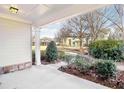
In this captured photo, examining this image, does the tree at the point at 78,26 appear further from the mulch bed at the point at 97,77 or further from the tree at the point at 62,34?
the mulch bed at the point at 97,77

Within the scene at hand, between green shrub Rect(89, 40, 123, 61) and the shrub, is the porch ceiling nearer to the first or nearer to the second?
the shrub

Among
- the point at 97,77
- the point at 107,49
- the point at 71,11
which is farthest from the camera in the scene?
the point at 107,49

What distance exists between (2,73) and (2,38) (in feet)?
4.53

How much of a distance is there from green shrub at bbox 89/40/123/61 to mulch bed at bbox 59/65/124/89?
2.66 metres

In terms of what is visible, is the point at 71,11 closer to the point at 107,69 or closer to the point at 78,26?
the point at 107,69

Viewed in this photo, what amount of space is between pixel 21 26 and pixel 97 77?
3.95 m

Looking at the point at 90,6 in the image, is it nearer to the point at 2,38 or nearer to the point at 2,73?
the point at 2,38

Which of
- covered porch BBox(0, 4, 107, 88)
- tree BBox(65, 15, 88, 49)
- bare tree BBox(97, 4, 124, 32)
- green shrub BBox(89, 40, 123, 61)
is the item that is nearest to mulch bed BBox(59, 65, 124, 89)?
covered porch BBox(0, 4, 107, 88)

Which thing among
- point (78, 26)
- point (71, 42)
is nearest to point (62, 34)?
point (71, 42)

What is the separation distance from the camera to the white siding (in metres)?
5.09

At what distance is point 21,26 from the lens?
5.84 metres

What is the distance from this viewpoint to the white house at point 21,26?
14.5 ft

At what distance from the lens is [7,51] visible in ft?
17.2

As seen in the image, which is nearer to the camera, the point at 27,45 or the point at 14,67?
the point at 14,67
